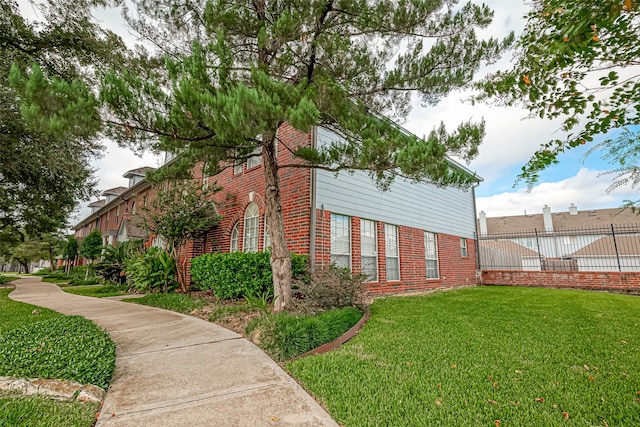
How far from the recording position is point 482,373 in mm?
2904

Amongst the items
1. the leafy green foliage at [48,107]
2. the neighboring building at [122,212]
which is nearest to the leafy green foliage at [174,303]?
→ the leafy green foliage at [48,107]

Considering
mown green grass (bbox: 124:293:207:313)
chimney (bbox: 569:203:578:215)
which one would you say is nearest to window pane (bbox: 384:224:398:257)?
mown green grass (bbox: 124:293:207:313)

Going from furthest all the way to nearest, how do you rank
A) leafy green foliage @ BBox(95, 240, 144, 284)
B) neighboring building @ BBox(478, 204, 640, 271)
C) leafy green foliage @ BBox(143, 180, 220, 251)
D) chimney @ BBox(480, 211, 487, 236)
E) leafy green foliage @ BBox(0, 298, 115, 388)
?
chimney @ BBox(480, 211, 487, 236), neighboring building @ BBox(478, 204, 640, 271), leafy green foliage @ BBox(95, 240, 144, 284), leafy green foliage @ BBox(143, 180, 220, 251), leafy green foliage @ BBox(0, 298, 115, 388)

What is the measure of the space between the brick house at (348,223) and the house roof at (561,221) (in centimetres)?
2046

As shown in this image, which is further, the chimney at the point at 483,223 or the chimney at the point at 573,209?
the chimney at the point at 483,223

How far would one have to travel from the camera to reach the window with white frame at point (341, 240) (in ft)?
25.0

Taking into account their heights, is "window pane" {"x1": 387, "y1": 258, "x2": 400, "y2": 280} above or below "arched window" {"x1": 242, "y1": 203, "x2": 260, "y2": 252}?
below

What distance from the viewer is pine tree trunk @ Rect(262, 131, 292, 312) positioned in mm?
5207

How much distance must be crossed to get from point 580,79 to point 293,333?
11.8 feet

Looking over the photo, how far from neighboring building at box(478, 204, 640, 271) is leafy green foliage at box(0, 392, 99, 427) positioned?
1490 centimetres

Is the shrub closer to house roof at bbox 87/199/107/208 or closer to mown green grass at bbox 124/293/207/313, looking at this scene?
mown green grass at bbox 124/293/207/313

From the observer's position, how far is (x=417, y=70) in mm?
5117

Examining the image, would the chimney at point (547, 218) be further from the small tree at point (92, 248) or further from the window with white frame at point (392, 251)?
the small tree at point (92, 248)

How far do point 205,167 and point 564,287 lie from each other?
43.2 ft
